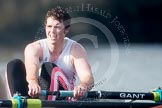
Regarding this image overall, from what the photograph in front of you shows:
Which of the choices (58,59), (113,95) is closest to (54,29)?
(58,59)

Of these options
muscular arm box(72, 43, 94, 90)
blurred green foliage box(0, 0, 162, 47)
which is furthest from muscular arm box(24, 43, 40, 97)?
blurred green foliage box(0, 0, 162, 47)

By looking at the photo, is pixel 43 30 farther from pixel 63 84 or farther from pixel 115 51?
pixel 63 84

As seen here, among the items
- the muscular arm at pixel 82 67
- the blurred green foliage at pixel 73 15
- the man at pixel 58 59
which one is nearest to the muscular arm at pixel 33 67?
the man at pixel 58 59

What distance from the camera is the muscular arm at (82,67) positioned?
2.51 meters

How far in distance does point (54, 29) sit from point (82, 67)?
0.24 meters

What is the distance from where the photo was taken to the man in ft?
8.21

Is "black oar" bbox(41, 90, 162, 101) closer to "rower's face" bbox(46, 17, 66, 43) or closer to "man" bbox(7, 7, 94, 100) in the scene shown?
"man" bbox(7, 7, 94, 100)

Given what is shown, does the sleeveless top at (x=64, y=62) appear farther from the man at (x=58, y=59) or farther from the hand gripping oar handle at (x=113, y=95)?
the hand gripping oar handle at (x=113, y=95)

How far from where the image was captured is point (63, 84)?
252cm

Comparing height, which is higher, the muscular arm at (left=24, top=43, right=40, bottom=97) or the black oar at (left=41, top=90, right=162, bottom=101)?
the muscular arm at (left=24, top=43, right=40, bottom=97)

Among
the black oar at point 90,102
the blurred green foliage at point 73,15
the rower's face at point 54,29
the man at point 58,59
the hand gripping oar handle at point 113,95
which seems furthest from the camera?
the blurred green foliage at point 73,15

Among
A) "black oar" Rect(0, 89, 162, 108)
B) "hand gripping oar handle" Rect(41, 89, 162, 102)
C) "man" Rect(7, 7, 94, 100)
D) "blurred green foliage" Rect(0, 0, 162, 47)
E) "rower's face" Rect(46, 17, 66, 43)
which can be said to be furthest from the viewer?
"blurred green foliage" Rect(0, 0, 162, 47)

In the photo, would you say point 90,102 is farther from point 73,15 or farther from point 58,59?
point 73,15

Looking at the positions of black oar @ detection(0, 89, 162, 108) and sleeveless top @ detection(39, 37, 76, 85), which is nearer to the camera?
black oar @ detection(0, 89, 162, 108)
